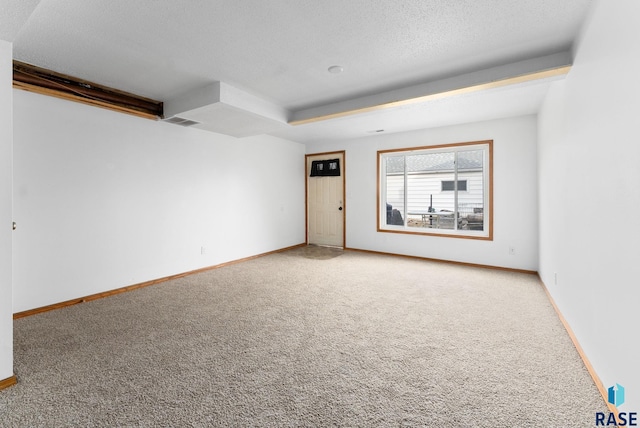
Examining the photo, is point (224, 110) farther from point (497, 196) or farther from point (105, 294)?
point (497, 196)

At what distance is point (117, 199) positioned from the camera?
3.57 metres

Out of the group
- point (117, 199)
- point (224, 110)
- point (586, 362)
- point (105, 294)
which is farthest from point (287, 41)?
point (105, 294)

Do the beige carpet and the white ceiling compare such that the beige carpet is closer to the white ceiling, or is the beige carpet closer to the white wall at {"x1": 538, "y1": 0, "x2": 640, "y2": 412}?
the white wall at {"x1": 538, "y1": 0, "x2": 640, "y2": 412}

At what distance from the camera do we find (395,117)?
4.32 meters

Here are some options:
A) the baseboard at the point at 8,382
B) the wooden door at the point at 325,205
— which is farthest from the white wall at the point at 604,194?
the wooden door at the point at 325,205

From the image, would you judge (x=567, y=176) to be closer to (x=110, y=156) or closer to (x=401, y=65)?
(x=401, y=65)

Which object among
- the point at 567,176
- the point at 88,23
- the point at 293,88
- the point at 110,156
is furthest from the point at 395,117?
the point at 110,156

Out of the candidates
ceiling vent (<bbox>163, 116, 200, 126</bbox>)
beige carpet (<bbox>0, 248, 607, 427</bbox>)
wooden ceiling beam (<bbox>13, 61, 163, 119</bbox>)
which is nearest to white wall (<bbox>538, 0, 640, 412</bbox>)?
beige carpet (<bbox>0, 248, 607, 427</bbox>)

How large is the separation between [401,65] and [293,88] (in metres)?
1.32

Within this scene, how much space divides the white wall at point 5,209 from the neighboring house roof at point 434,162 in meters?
5.27

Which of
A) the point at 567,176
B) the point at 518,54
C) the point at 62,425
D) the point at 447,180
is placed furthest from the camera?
the point at 447,180

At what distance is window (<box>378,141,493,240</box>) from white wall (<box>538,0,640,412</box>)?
6.99 feet

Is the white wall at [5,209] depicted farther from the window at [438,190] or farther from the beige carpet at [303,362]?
the window at [438,190]

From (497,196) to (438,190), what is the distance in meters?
1.13
